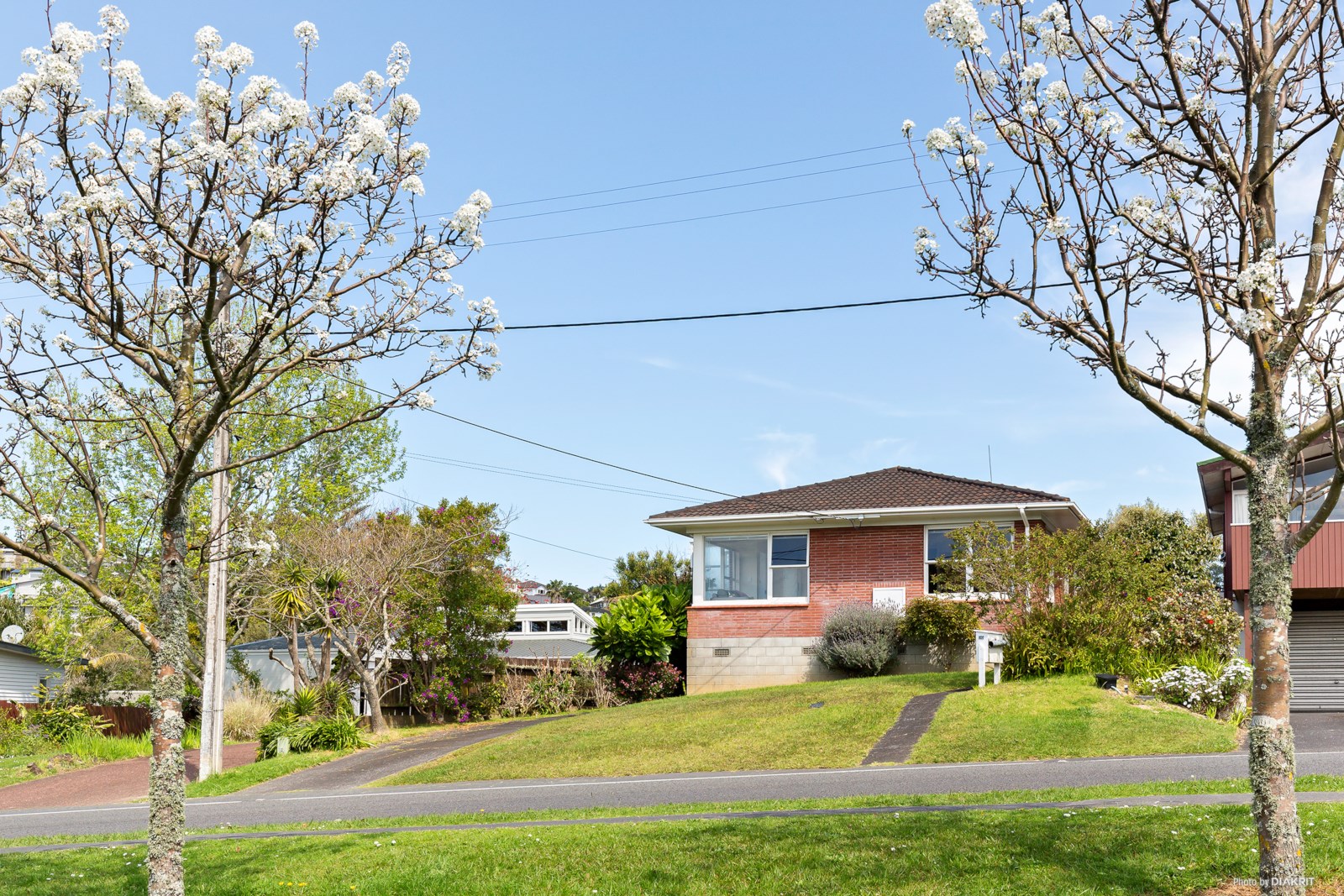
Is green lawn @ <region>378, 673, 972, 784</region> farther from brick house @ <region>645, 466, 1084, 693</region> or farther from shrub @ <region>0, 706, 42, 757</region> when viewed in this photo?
shrub @ <region>0, 706, 42, 757</region>

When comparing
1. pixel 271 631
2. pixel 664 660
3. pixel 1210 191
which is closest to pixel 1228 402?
pixel 1210 191

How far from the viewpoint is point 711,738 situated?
698 inches

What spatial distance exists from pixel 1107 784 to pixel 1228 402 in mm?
6288

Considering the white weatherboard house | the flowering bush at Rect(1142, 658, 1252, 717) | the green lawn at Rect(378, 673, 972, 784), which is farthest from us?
the white weatherboard house

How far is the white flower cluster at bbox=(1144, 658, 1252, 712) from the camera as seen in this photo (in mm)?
16984

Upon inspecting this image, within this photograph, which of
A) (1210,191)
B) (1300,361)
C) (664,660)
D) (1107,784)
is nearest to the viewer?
(1300,361)

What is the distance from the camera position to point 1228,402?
6.90 m

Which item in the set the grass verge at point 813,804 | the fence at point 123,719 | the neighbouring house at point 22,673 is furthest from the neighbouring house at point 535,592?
the grass verge at point 813,804

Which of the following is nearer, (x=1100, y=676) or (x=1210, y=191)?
(x=1210, y=191)

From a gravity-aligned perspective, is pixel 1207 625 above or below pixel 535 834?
above

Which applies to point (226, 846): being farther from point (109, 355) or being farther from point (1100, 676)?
point (1100, 676)

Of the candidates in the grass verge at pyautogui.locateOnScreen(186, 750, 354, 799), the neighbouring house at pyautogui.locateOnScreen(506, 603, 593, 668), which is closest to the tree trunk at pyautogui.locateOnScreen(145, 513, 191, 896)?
the grass verge at pyautogui.locateOnScreen(186, 750, 354, 799)

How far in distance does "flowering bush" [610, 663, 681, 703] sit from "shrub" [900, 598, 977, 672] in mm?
5945

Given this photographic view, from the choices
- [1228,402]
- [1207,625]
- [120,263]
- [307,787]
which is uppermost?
[120,263]
